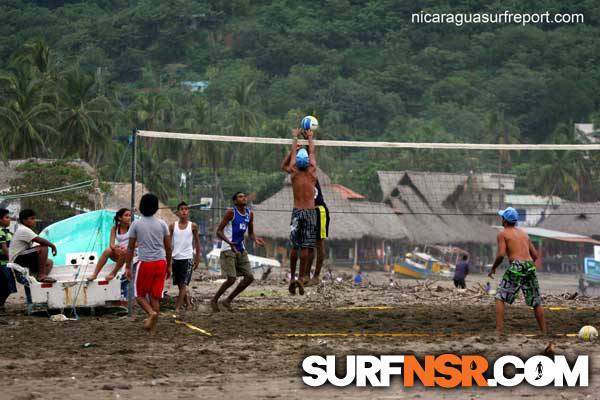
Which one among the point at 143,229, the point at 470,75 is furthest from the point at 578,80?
the point at 143,229

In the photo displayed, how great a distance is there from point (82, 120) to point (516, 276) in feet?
163

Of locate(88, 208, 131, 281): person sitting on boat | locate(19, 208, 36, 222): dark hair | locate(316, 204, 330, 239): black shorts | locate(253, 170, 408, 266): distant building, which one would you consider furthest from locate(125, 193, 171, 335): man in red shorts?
locate(253, 170, 408, 266): distant building

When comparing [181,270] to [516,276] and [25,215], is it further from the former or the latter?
[516,276]

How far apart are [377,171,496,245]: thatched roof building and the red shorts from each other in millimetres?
29205

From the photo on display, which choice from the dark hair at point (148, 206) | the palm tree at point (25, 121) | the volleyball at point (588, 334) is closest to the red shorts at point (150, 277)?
the dark hair at point (148, 206)

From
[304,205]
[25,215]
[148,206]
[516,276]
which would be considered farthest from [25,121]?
[516,276]

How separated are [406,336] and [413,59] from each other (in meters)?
126

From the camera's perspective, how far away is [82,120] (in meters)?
60.0

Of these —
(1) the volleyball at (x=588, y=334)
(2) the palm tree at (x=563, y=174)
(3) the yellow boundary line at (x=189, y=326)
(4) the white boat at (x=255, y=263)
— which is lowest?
(4) the white boat at (x=255, y=263)

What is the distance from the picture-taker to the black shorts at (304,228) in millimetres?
14242

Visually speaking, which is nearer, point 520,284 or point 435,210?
point 520,284

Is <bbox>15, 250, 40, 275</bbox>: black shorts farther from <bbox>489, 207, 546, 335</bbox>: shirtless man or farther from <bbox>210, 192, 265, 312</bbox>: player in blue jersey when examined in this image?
<bbox>489, 207, 546, 335</bbox>: shirtless man

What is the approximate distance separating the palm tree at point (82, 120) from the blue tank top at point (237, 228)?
46575 millimetres

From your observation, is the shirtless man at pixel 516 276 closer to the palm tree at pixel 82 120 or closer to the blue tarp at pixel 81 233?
the blue tarp at pixel 81 233
